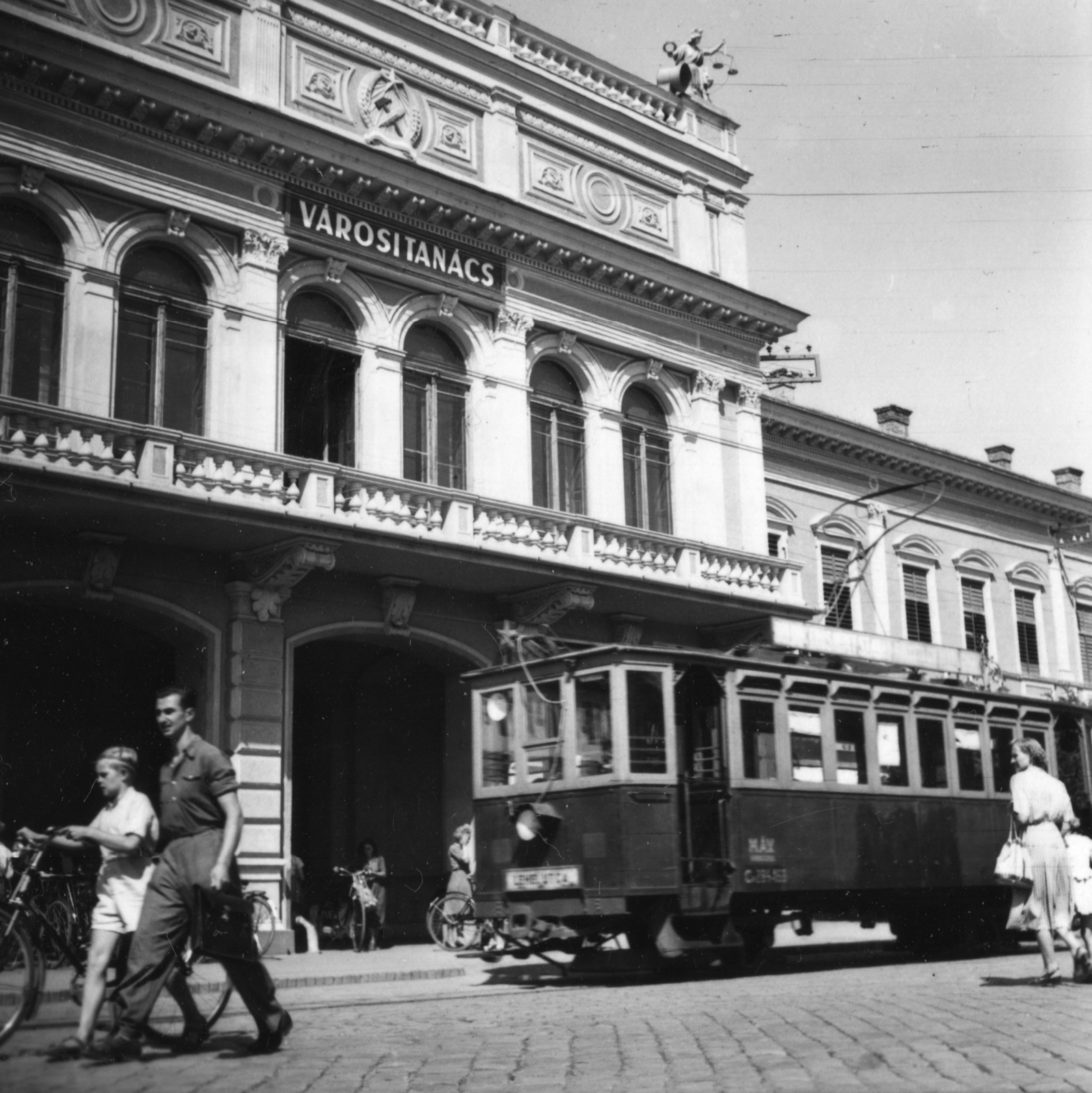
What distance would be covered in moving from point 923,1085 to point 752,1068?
964mm

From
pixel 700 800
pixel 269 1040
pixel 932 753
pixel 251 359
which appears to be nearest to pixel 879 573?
pixel 932 753

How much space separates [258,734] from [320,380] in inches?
195

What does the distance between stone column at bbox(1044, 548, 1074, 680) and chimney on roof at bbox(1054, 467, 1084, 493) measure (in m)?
4.76

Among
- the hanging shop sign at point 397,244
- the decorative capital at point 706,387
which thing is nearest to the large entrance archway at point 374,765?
the hanging shop sign at point 397,244

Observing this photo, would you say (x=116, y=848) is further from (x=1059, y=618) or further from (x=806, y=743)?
(x=1059, y=618)

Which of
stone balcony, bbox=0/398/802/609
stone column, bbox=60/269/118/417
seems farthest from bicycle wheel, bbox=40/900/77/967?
stone column, bbox=60/269/118/417

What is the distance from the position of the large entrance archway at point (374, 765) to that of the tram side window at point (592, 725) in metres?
8.36

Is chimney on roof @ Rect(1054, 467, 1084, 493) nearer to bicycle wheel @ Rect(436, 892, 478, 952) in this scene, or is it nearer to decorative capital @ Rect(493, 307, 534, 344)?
decorative capital @ Rect(493, 307, 534, 344)

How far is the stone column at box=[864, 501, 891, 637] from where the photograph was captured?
31.0m

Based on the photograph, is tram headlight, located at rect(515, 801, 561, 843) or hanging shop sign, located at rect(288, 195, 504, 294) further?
hanging shop sign, located at rect(288, 195, 504, 294)

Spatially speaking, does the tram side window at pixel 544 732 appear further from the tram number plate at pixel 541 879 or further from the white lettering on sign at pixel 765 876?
the white lettering on sign at pixel 765 876

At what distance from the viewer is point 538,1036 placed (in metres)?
8.73

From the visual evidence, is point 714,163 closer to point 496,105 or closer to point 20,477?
point 496,105

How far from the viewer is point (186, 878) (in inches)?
299
